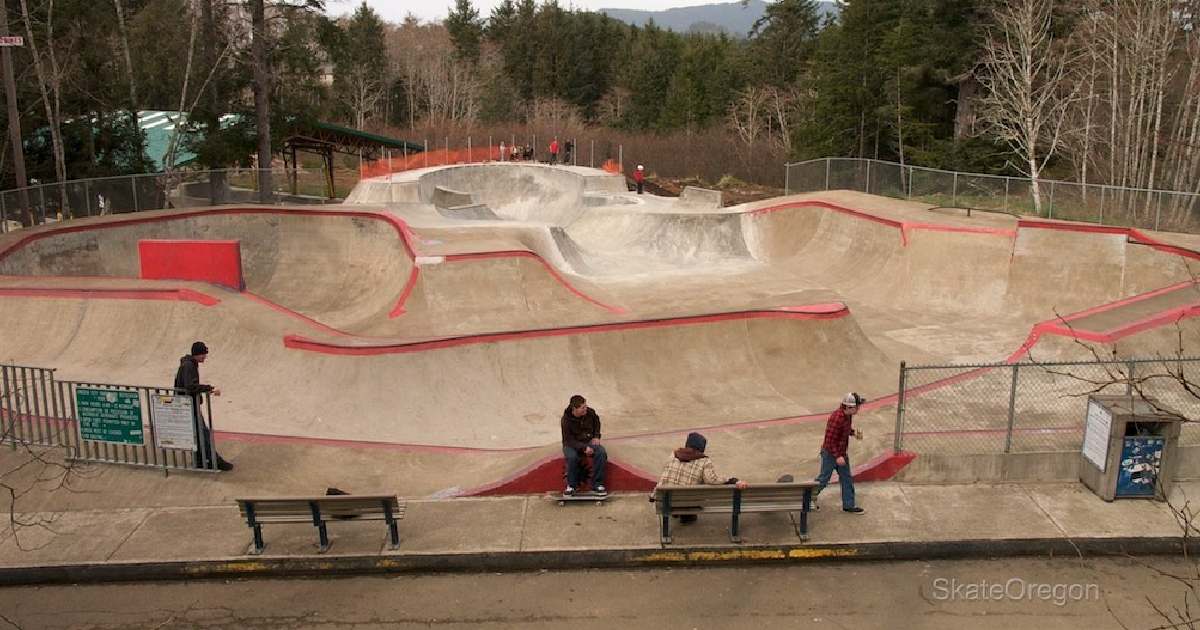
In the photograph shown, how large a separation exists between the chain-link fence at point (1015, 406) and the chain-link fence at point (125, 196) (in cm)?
2158

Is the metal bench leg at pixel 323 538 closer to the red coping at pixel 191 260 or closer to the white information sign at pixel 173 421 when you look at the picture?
the white information sign at pixel 173 421

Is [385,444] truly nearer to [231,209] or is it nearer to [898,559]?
[898,559]

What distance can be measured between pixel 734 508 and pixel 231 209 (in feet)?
67.7

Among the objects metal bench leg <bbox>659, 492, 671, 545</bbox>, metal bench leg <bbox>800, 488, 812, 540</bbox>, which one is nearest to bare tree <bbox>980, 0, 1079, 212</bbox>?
metal bench leg <bbox>800, 488, 812, 540</bbox>

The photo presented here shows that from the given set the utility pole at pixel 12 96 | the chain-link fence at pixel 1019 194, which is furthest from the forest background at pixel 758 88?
the utility pole at pixel 12 96

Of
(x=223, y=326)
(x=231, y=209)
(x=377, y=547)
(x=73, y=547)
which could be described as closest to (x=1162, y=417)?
(x=377, y=547)

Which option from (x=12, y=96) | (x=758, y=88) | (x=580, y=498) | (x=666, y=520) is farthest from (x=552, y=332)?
(x=758, y=88)

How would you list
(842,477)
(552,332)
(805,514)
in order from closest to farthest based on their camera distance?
(805,514)
(842,477)
(552,332)

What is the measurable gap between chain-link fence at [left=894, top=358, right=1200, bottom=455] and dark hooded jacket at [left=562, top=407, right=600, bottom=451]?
128 inches

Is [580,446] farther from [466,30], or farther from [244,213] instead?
[466,30]

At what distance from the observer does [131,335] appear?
15359 mm

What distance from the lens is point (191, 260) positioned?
1928 centimetres

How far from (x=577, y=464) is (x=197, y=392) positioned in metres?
4.38

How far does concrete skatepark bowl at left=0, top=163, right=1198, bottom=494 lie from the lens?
44.1 ft
